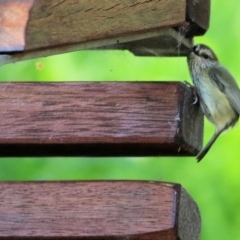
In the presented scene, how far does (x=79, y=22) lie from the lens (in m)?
1.83

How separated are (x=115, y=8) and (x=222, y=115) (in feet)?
3.05

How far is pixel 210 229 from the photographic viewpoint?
11.7 feet

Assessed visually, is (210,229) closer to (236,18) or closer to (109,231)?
(236,18)

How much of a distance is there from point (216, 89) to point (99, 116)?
868 millimetres

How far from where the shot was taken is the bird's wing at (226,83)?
104 inches

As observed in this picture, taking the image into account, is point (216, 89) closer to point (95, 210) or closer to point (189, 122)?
point (189, 122)

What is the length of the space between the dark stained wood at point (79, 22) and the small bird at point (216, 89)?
605 mm

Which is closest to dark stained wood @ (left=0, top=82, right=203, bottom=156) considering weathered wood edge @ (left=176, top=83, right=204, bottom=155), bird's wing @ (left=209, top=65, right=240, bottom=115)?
weathered wood edge @ (left=176, top=83, right=204, bottom=155)

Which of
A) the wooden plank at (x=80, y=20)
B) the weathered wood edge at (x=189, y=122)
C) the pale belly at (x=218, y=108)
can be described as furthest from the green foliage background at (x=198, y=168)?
the wooden plank at (x=80, y=20)

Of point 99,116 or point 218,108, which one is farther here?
point 218,108

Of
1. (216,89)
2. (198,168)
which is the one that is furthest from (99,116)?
(198,168)

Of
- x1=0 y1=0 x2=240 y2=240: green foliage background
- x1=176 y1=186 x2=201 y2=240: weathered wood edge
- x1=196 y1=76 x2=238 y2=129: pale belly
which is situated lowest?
x1=0 y1=0 x2=240 y2=240: green foliage background

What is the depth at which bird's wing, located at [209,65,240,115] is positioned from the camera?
8.66ft

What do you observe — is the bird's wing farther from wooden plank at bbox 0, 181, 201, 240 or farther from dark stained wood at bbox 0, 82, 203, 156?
wooden plank at bbox 0, 181, 201, 240
